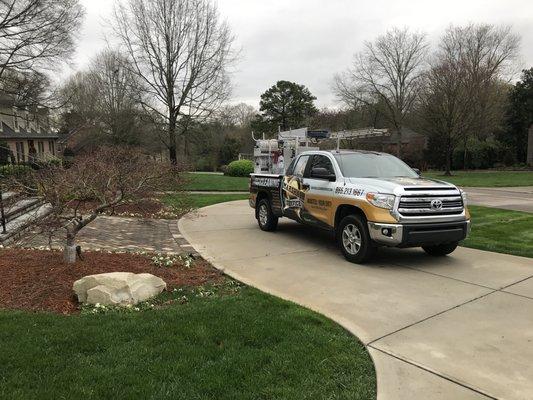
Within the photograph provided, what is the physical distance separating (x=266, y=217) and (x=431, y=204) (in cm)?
435

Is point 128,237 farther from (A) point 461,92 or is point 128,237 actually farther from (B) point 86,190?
(A) point 461,92

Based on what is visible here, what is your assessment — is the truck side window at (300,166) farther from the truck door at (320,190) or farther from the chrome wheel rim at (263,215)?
the chrome wheel rim at (263,215)

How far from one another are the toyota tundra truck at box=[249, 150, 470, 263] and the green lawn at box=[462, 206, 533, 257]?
1.31 meters

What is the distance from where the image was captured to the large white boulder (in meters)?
4.98

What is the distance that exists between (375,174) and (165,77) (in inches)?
710

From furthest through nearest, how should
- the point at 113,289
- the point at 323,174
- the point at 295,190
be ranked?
1. the point at 295,190
2. the point at 323,174
3. the point at 113,289

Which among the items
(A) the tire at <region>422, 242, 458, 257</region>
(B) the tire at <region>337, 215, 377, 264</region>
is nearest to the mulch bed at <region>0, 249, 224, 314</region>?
(B) the tire at <region>337, 215, 377, 264</region>

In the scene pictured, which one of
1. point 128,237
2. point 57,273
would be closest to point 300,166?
point 128,237

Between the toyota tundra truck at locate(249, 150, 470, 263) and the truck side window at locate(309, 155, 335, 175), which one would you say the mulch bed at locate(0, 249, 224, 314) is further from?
the truck side window at locate(309, 155, 335, 175)

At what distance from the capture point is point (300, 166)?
936cm

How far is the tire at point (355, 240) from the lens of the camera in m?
7.05

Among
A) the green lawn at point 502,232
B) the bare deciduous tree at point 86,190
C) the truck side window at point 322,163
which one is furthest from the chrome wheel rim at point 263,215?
the green lawn at point 502,232

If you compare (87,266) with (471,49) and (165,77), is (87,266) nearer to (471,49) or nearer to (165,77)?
(165,77)

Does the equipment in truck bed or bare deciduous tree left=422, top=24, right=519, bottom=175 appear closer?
the equipment in truck bed
